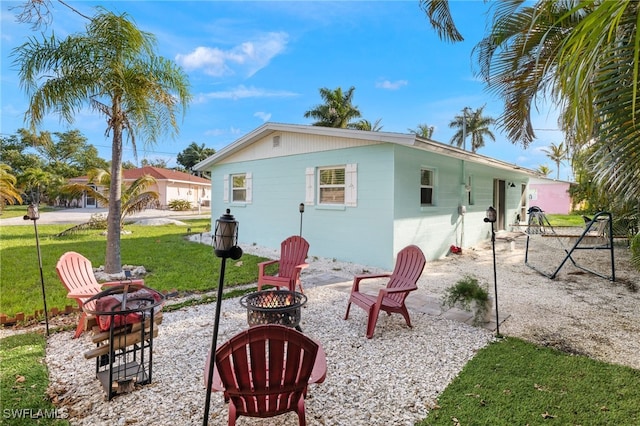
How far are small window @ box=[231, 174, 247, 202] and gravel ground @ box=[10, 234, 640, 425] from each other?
244 inches

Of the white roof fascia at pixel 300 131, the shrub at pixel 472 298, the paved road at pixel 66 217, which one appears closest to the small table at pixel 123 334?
the shrub at pixel 472 298

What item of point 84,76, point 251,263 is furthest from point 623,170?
point 84,76

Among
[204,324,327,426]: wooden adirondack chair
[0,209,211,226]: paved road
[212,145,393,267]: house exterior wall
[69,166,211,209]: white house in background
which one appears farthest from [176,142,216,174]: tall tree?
[204,324,327,426]: wooden adirondack chair

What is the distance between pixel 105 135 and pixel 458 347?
6.94 metres

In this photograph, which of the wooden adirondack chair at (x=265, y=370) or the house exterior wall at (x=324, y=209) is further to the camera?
the house exterior wall at (x=324, y=209)

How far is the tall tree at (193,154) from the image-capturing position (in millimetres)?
44531

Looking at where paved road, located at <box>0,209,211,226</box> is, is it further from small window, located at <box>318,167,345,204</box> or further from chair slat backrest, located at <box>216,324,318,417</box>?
chair slat backrest, located at <box>216,324,318,417</box>

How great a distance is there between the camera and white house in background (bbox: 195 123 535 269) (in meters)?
7.18

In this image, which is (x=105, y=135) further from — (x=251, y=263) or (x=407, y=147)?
(x=407, y=147)

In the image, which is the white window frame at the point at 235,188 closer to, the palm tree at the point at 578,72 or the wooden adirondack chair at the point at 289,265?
the wooden adirondack chair at the point at 289,265

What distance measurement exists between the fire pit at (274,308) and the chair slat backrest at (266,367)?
3.30 ft

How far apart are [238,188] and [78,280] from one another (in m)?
7.59

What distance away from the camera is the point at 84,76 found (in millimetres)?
5535

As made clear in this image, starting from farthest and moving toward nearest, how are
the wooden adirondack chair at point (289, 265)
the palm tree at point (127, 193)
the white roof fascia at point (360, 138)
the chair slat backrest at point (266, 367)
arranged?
the palm tree at point (127, 193) → the white roof fascia at point (360, 138) → the wooden adirondack chair at point (289, 265) → the chair slat backrest at point (266, 367)
